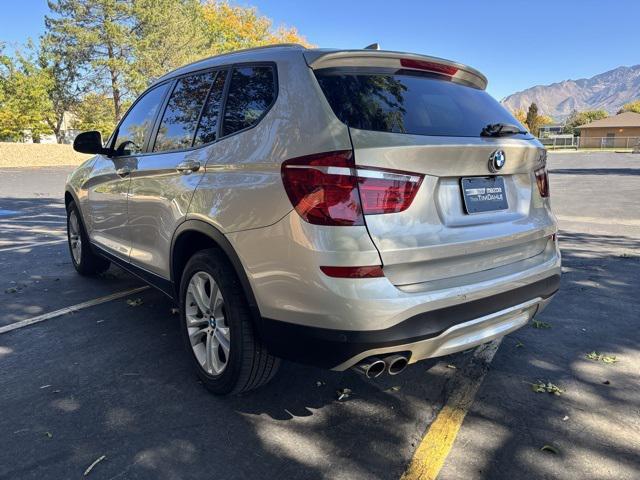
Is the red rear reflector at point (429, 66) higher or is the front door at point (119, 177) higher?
the red rear reflector at point (429, 66)

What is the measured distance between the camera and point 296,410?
2.82 m

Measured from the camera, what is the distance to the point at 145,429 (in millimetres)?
2627

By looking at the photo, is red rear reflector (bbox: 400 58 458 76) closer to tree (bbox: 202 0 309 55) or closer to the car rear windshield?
the car rear windshield

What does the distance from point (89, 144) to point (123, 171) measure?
22.9 inches

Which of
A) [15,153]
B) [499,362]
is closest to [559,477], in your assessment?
[499,362]

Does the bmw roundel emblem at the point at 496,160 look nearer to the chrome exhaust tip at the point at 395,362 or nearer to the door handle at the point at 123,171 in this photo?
the chrome exhaust tip at the point at 395,362

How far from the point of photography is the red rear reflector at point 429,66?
106 inches

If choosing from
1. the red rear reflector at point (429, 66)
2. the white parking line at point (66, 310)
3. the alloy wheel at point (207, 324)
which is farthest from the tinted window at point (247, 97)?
the white parking line at point (66, 310)

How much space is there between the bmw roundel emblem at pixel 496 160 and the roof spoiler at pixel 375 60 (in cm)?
64

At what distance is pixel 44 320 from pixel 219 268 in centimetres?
233

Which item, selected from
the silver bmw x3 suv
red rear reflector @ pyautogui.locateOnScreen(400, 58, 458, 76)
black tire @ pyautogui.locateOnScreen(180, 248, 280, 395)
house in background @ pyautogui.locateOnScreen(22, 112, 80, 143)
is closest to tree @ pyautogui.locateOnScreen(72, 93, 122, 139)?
house in background @ pyautogui.locateOnScreen(22, 112, 80, 143)

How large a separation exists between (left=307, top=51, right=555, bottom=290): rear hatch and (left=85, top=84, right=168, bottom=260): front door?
6.39ft

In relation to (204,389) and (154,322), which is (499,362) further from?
(154,322)

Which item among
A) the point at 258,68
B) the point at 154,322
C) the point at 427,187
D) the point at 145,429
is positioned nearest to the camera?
the point at 427,187
